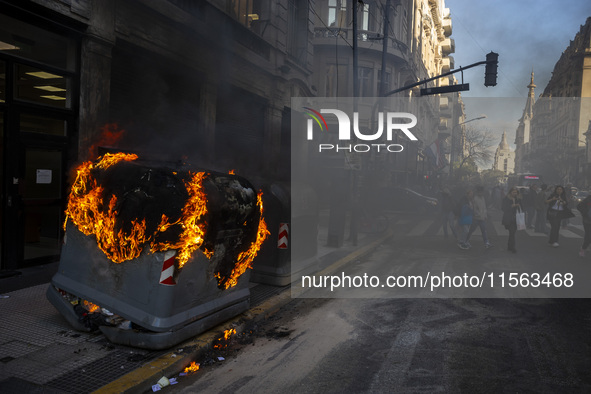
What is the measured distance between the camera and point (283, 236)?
22.6 feet

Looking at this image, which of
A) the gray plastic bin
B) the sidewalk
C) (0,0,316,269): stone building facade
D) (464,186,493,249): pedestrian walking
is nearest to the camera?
the sidewalk

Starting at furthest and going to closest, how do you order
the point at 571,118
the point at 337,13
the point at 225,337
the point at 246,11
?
the point at 571,118, the point at 337,13, the point at 246,11, the point at 225,337

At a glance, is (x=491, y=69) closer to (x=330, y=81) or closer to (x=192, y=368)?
(x=330, y=81)

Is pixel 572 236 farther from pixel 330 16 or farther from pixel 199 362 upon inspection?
pixel 330 16

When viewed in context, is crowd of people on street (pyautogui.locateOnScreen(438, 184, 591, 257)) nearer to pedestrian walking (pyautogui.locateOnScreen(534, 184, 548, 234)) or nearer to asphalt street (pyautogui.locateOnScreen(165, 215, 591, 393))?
pedestrian walking (pyautogui.locateOnScreen(534, 184, 548, 234))

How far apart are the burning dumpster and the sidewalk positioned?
13 centimetres

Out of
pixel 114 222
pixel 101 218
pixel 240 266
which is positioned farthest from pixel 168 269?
pixel 240 266

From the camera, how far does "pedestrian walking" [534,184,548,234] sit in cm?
1396

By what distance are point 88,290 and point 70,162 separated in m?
3.71

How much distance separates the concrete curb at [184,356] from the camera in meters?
3.49

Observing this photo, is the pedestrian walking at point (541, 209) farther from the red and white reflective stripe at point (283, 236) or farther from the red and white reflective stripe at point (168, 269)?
the red and white reflective stripe at point (168, 269)

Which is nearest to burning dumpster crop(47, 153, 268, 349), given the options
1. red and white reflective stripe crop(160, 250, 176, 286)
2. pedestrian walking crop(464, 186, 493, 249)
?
red and white reflective stripe crop(160, 250, 176, 286)

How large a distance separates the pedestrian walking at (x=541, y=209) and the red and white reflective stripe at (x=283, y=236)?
10.4 metres

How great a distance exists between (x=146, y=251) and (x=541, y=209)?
13.5 metres
